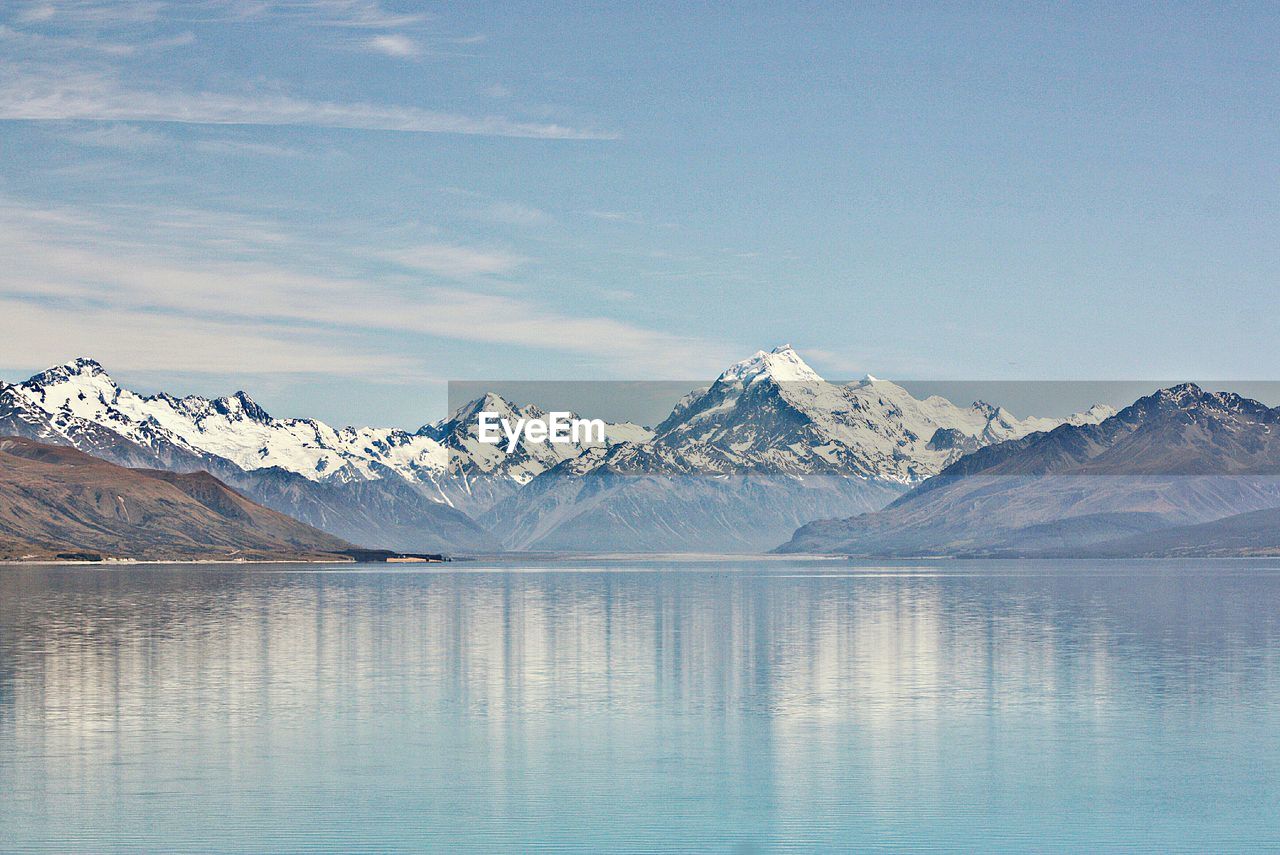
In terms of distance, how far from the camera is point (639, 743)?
59594 mm

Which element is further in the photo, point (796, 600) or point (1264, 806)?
point (796, 600)

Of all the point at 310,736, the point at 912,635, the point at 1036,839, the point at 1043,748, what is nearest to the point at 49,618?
the point at 912,635

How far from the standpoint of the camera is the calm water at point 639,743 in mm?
44312

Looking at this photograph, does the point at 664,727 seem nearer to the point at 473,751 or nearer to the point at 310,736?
the point at 473,751

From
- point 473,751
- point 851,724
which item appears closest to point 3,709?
point 473,751

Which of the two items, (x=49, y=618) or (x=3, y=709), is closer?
(x=3, y=709)

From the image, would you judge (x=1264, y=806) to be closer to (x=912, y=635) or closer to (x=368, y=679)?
(x=368, y=679)

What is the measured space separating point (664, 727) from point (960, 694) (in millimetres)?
18789

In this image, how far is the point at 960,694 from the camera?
74875 mm

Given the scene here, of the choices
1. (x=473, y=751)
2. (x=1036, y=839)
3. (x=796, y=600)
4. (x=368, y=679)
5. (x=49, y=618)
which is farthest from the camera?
(x=796, y=600)

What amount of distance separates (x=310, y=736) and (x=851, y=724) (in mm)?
23152

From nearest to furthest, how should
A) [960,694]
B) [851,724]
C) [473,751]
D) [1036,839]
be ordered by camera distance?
[1036,839] → [473,751] → [851,724] → [960,694]

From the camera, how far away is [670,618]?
14738cm

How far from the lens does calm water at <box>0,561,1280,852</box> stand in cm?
4431
